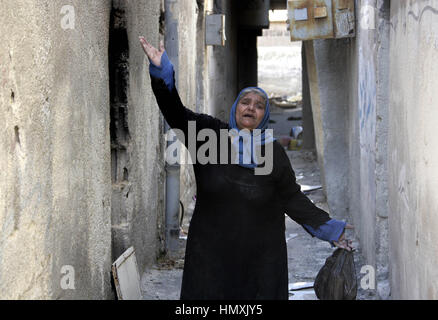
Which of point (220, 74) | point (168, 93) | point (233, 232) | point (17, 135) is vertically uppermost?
point (220, 74)

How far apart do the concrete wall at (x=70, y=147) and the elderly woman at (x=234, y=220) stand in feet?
1.73

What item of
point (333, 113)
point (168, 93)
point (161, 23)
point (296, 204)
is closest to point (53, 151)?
point (168, 93)

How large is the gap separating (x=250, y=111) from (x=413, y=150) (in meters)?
0.93

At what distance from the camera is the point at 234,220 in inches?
143

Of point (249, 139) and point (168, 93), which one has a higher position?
point (168, 93)

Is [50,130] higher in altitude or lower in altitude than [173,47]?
lower

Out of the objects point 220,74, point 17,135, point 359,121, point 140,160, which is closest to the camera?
point 17,135

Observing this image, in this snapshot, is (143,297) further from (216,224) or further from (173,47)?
(173,47)

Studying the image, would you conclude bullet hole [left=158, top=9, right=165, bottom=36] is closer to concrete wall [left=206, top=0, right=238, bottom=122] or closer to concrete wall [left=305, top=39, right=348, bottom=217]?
concrete wall [left=305, top=39, right=348, bottom=217]

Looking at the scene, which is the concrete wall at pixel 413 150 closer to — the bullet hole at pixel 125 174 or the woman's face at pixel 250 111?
the woman's face at pixel 250 111

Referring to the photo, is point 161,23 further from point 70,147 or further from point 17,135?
point 17,135

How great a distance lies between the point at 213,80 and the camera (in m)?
11.3

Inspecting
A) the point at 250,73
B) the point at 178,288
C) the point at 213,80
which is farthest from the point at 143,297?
the point at 250,73

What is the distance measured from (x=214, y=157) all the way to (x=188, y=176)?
507 cm
